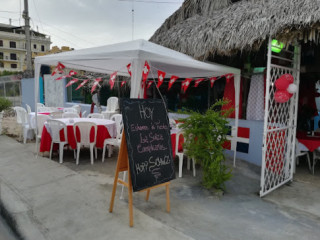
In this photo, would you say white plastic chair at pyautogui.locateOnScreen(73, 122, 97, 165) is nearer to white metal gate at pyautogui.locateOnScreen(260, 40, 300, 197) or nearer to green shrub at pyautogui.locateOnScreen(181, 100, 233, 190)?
green shrub at pyautogui.locateOnScreen(181, 100, 233, 190)

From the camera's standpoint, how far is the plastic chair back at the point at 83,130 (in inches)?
188

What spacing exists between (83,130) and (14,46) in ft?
189

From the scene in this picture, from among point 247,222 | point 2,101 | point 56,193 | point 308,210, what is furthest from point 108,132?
point 2,101

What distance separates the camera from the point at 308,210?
10.7 ft

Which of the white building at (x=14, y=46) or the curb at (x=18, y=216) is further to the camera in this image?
the white building at (x=14, y=46)

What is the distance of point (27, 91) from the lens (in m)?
14.0

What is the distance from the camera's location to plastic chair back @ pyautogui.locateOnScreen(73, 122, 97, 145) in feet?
15.7

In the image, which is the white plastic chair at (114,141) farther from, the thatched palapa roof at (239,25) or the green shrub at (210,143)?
the thatched palapa roof at (239,25)

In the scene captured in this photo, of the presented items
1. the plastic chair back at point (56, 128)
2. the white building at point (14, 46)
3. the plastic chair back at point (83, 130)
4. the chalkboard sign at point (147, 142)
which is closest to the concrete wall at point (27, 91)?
the plastic chair back at point (56, 128)

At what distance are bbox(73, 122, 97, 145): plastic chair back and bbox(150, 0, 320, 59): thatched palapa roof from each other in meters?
2.75

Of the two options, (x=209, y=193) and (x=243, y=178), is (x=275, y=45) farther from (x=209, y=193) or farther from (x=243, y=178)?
(x=209, y=193)

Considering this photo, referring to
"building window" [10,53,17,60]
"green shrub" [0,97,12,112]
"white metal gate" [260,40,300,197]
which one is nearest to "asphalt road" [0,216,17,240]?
"white metal gate" [260,40,300,197]

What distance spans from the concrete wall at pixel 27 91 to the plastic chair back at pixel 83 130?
33.6 ft

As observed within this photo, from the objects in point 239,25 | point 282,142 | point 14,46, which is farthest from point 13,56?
point 282,142
